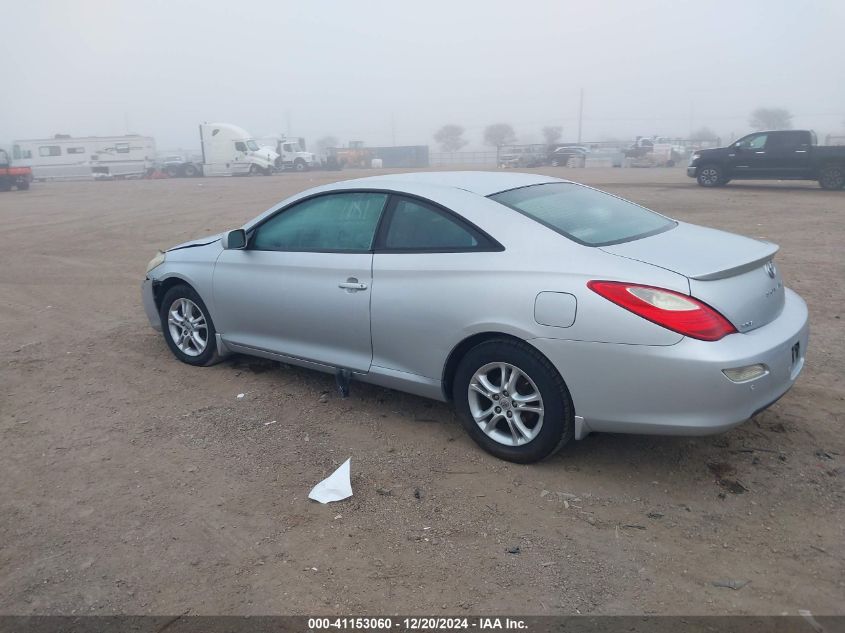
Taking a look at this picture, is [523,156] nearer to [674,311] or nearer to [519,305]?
[519,305]

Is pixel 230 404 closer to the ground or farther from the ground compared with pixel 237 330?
closer to the ground

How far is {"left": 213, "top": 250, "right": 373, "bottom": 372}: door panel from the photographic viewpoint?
14.5 ft

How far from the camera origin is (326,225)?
474 centimetres

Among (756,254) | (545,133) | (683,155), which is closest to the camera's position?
(756,254)

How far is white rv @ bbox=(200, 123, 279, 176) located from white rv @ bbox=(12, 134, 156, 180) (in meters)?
5.59

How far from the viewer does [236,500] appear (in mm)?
3617

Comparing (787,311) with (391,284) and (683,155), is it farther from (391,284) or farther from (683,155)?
(683,155)

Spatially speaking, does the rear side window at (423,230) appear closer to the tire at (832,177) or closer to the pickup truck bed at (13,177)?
the tire at (832,177)

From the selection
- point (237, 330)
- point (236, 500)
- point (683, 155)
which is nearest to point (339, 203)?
point (237, 330)

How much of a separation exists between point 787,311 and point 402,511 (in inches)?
93.0

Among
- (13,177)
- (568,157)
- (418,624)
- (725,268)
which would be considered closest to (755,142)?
(725,268)

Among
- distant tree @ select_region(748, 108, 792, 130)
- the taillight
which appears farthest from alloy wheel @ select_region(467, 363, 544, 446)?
distant tree @ select_region(748, 108, 792, 130)

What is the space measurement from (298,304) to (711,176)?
2043 cm

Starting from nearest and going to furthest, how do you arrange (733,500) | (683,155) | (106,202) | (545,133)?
(733,500)
(106,202)
(683,155)
(545,133)
